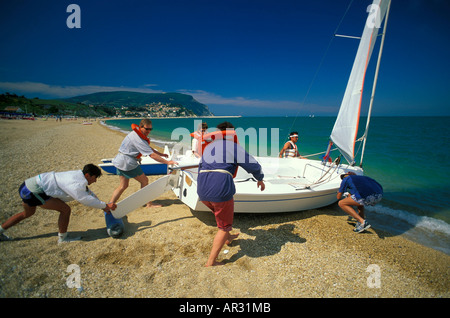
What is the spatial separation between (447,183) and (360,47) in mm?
8134

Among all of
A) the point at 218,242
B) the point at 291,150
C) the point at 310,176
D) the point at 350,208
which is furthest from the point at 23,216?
the point at 291,150

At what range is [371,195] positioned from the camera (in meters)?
3.64

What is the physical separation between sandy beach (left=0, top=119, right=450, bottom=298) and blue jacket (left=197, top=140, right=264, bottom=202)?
45.5 inches

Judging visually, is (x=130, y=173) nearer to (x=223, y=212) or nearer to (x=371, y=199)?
(x=223, y=212)

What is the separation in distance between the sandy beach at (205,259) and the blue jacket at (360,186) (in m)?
0.87

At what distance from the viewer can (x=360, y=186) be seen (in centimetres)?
371

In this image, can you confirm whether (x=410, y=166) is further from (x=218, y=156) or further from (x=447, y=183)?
(x=218, y=156)

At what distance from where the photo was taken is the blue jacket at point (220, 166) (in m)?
2.41

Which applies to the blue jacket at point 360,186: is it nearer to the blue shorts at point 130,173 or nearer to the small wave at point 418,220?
the small wave at point 418,220

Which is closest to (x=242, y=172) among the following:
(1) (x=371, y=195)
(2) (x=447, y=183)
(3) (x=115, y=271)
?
(1) (x=371, y=195)

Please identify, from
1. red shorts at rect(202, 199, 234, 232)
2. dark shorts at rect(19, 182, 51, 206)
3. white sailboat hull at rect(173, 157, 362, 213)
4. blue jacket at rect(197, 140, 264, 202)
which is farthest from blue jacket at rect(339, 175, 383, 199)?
dark shorts at rect(19, 182, 51, 206)

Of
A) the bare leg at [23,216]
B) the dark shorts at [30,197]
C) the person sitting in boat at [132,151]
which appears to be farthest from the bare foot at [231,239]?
the bare leg at [23,216]

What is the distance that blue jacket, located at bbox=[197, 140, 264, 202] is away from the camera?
2.41m

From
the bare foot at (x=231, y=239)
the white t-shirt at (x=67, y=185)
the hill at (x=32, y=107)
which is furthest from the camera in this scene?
the hill at (x=32, y=107)
